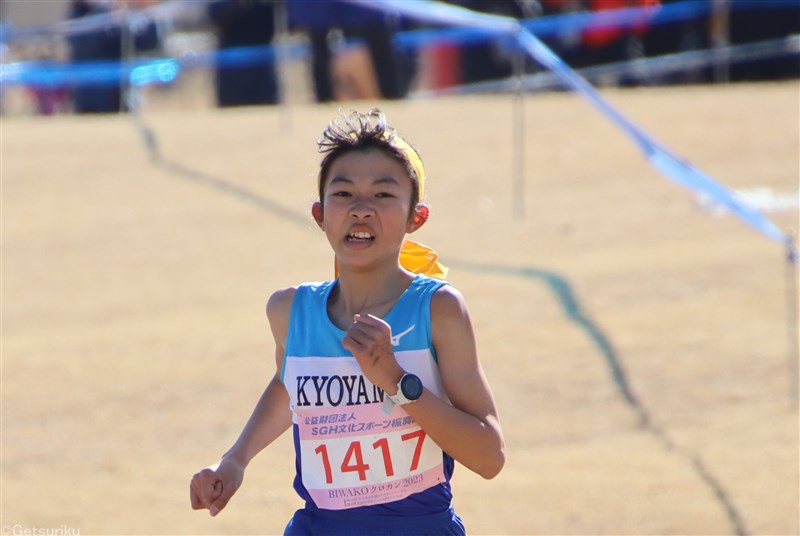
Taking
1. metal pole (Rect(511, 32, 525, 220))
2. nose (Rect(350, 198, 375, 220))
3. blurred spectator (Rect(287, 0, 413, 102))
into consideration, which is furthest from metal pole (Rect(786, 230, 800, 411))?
blurred spectator (Rect(287, 0, 413, 102))

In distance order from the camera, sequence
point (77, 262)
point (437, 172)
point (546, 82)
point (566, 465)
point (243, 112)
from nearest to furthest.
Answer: point (566, 465)
point (77, 262)
point (437, 172)
point (243, 112)
point (546, 82)

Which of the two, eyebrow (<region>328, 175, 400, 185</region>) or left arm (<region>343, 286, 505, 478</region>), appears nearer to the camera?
left arm (<region>343, 286, 505, 478</region>)

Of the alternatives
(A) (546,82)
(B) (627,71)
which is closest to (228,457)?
(A) (546,82)

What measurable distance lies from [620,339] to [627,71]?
8430mm

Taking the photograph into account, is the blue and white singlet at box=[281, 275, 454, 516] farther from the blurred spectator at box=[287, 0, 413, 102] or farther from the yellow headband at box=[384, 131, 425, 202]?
the blurred spectator at box=[287, 0, 413, 102]

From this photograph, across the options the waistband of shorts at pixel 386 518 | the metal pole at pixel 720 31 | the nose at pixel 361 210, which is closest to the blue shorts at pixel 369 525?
the waistband of shorts at pixel 386 518

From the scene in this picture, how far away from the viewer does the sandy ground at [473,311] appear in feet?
19.7

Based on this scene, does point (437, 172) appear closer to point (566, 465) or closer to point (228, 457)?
point (566, 465)

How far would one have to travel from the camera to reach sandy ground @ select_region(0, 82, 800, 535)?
237 inches

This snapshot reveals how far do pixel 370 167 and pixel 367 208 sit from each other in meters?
0.13

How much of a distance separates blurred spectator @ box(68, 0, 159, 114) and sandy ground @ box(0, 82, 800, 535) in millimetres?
1694

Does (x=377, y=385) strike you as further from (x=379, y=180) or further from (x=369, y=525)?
(x=379, y=180)

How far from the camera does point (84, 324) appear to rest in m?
7.94

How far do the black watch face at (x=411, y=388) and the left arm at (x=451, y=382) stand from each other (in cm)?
2
